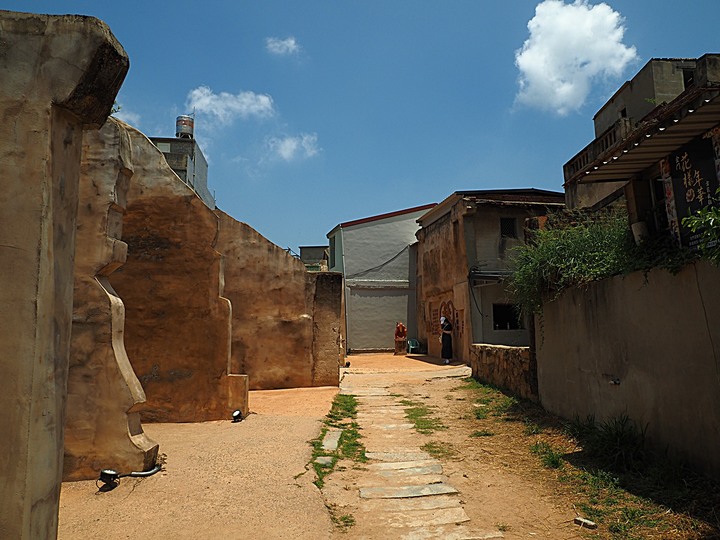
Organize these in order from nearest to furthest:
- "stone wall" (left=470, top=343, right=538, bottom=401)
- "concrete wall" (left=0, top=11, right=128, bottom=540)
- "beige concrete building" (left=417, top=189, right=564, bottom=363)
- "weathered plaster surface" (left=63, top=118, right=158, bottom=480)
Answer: "concrete wall" (left=0, top=11, right=128, bottom=540), "weathered plaster surface" (left=63, top=118, right=158, bottom=480), "stone wall" (left=470, top=343, right=538, bottom=401), "beige concrete building" (left=417, top=189, right=564, bottom=363)

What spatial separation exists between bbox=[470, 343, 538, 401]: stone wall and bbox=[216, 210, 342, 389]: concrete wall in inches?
134

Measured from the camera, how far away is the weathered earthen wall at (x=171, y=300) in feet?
24.8

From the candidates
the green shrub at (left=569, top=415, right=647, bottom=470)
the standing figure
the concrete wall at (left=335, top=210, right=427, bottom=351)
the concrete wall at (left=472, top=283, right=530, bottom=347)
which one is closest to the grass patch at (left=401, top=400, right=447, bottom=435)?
the green shrub at (left=569, top=415, right=647, bottom=470)

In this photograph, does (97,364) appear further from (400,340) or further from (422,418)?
(400,340)

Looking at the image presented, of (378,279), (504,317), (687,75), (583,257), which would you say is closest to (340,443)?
(583,257)

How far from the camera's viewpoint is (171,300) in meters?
7.70

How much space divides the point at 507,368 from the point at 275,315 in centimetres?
513

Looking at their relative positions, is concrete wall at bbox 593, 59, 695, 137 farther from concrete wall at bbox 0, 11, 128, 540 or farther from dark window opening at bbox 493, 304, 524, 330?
concrete wall at bbox 0, 11, 128, 540

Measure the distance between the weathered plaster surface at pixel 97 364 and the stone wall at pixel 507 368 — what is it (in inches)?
255

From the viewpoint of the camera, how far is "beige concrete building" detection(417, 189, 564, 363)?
702 inches

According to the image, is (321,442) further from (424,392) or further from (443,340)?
(443,340)

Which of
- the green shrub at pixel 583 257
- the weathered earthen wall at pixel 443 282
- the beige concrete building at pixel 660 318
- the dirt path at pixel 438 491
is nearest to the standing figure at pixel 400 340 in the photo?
the weathered earthen wall at pixel 443 282

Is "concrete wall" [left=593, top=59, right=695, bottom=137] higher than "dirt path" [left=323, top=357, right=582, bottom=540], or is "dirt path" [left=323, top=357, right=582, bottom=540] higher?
"concrete wall" [left=593, top=59, right=695, bottom=137]

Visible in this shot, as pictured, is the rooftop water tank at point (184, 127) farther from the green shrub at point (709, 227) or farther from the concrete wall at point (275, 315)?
the green shrub at point (709, 227)
